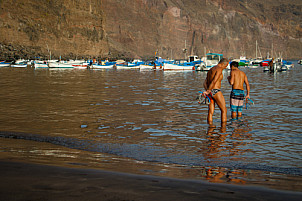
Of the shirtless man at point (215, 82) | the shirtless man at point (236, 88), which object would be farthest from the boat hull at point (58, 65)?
the shirtless man at point (215, 82)

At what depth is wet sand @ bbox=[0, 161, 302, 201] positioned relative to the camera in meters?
4.29

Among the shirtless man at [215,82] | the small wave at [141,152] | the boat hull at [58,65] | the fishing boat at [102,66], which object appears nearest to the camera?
the small wave at [141,152]

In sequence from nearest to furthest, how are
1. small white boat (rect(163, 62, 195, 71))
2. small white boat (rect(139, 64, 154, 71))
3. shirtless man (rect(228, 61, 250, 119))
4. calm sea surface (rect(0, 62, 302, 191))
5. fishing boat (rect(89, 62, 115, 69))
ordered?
1. calm sea surface (rect(0, 62, 302, 191))
2. shirtless man (rect(228, 61, 250, 119))
3. small white boat (rect(163, 62, 195, 71))
4. small white boat (rect(139, 64, 154, 71))
5. fishing boat (rect(89, 62, 115, 69))

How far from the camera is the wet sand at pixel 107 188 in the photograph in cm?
429

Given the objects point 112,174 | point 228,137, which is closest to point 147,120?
point 228,137

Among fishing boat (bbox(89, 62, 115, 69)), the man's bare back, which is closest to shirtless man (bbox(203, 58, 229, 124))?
the man's bare back

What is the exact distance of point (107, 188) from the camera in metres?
4.63

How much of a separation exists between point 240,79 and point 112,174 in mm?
7454

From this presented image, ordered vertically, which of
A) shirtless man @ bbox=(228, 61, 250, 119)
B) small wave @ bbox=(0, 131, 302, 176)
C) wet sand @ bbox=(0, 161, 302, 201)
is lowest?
small wave @ bbox=(0, 131, 302, 176)


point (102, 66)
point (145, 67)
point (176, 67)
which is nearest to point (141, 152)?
point (176, 67)

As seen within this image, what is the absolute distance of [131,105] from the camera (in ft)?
53.5

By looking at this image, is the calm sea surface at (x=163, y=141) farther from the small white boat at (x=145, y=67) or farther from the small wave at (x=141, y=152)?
the small white boat at (x=145, y=67)

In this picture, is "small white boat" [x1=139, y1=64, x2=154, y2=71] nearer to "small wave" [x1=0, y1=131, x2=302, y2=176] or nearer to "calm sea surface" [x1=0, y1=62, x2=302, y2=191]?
"calm sea surface" [x1=0, y1=62, x2=302, y2=191]

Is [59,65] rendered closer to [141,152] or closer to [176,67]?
Result: [176,67]
